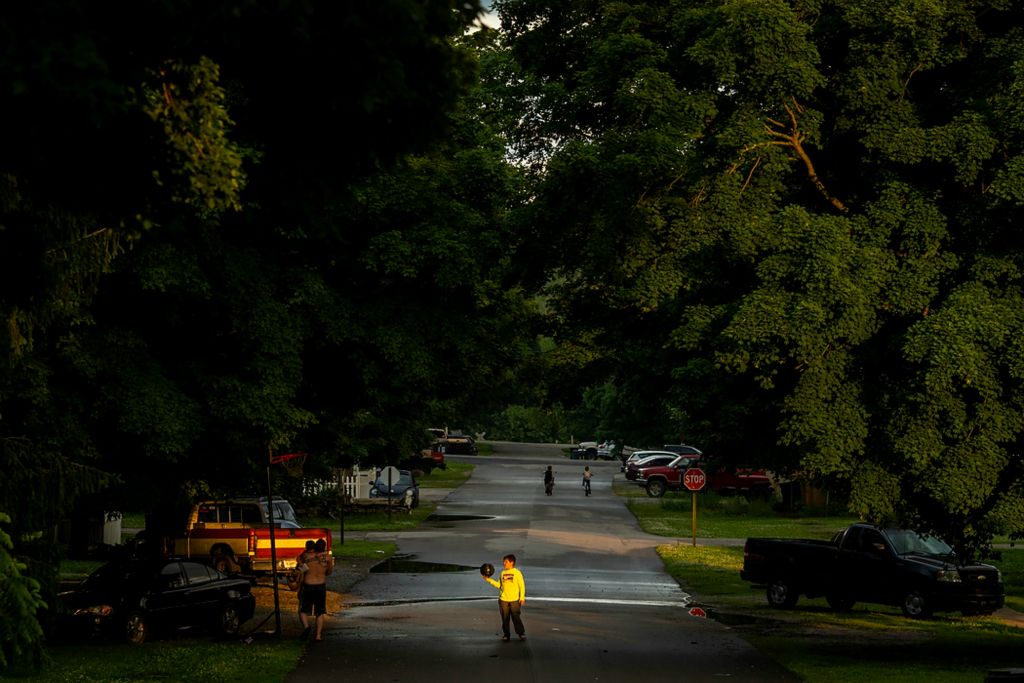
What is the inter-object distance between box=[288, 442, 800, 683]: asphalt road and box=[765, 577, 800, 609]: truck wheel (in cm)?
176

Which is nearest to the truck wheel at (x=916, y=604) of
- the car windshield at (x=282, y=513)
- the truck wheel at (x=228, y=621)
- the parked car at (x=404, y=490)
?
the truck wheel at (x=228, y=621)

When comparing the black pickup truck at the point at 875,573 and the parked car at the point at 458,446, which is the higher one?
the parked car at the point at 458,446

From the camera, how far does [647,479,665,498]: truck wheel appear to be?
7219 cm

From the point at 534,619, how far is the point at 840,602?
276 inches

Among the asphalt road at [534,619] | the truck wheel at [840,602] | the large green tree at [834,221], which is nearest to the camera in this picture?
the large green tree at [834,221]

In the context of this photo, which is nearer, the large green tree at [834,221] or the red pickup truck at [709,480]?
the large green tree at [834,221]

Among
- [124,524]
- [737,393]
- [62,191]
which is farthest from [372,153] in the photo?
[124,524]

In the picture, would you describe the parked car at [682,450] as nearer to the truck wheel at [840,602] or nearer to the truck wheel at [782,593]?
the truck wheel at [782,593]

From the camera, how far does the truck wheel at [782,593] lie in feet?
98.9

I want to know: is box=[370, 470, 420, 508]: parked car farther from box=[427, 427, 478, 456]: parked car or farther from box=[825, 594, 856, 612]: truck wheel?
box=[427, 427, 478, 456]: parked car

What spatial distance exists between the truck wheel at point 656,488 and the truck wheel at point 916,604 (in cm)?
4345

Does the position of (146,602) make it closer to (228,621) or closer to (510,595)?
(228,621)

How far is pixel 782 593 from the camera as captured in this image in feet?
99.7

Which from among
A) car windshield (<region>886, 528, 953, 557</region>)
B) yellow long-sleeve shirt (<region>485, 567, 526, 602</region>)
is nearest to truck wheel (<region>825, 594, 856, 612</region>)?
car windshield (<region>886, 528, 953, 557</region>)
